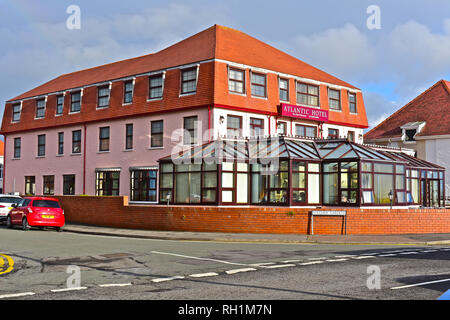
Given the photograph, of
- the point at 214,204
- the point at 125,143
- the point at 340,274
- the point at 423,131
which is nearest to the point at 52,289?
the point at 340,274

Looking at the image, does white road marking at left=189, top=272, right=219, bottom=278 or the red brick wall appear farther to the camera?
the red brick wall

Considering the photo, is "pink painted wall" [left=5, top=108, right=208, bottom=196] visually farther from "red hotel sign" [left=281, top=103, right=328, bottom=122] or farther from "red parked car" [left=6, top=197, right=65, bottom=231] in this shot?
"red parked car" [left=6, top=197, right=65, bottom=231]

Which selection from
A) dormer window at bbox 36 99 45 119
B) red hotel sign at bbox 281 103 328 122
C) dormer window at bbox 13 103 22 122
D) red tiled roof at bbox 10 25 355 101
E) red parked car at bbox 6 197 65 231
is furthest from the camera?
dormer window at bbox 13 103 22 122

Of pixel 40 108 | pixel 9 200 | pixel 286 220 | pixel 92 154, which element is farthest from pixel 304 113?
pixel 40 108

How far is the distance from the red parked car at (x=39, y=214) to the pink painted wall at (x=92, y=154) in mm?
8285

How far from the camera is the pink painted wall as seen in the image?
32312mm

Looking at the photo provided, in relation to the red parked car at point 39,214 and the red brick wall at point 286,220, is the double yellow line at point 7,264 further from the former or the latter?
the red parked car at point 39,214

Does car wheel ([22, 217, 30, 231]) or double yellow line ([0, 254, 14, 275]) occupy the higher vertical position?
car wheel ([22, 217, 30, 231])

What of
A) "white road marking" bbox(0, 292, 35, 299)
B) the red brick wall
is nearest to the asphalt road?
"white road marking" bbox(0, 292, 35, 299)

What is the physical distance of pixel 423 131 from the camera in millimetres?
43125

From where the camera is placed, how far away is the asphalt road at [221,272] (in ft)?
29.4

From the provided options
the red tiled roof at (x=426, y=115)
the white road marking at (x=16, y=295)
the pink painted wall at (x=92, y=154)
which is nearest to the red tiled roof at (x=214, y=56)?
the pink painted wall at (x=92, y=154)

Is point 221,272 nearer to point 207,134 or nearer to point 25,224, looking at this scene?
point 25,224
